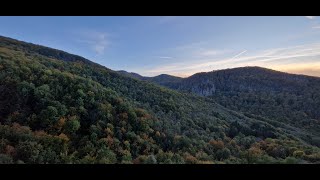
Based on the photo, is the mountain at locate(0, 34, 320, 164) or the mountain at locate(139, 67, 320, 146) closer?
the mountain at locate(0, 34, 320, 164)

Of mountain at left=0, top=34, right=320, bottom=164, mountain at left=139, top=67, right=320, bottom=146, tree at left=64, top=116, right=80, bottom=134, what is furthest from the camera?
mountain at left=139, top=67, right=320, bottom=146

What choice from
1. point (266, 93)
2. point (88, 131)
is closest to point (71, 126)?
point (88, 131)

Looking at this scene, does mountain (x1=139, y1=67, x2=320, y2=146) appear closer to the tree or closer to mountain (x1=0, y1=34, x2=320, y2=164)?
mountain (x1=0, y1=34, x2=320, y2=164)

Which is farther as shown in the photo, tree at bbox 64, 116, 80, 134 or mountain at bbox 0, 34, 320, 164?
tree at bbox 64, 116, 80, 134

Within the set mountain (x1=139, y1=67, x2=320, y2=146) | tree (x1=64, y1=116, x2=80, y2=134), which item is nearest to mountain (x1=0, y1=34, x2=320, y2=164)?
tree (x1=64, y1=116, x2=80, y2=134)

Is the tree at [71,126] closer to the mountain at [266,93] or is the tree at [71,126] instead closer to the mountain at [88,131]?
the mountain at [88,131]

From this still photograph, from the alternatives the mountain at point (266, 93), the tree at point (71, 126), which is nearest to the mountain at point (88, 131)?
the tree at point (71, 126)

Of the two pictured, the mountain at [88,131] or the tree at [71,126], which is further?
the tree at [71,126]

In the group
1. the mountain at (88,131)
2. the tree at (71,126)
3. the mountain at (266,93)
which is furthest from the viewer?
the mountain at (266,93)

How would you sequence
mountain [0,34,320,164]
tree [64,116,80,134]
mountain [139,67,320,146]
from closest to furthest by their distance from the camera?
mountain [0,34,320,164], tree [64,116,80,134], mountain [139,67,320,146]

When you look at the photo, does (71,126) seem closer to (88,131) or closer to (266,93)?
(88,131)

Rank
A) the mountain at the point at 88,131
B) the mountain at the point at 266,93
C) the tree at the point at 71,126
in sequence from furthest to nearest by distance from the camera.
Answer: the mountain at the point at 266,93
the tree at the point at 71,126
the mountain at the point at 88,131
